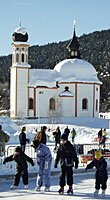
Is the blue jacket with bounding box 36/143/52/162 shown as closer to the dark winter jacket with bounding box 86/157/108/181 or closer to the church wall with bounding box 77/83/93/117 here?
the dark winter jacket with bounding box 86/157/108/181

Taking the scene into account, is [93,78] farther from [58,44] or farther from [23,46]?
[58,44]

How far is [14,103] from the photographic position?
62.3 m

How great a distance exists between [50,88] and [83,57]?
78.6 meters

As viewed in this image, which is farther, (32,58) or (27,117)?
(32,58)

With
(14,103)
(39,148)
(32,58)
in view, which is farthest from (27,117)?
(32,58)

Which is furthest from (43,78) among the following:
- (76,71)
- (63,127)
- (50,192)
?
(50,192)

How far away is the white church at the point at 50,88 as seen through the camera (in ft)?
204

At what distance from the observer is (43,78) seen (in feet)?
209

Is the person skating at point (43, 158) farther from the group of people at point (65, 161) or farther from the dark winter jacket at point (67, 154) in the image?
the dark winter jacket at point (67, 154)

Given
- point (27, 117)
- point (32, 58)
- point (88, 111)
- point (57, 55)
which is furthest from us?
point (32, 58)

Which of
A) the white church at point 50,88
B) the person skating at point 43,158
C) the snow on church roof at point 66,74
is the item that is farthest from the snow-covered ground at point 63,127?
the person skating at point 43,158

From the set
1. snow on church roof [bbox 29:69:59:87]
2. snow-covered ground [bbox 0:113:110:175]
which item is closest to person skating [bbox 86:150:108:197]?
snow-covered ground [bbox 0:113:110:175]

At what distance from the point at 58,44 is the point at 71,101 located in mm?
98157

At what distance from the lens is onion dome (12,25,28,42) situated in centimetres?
6394
